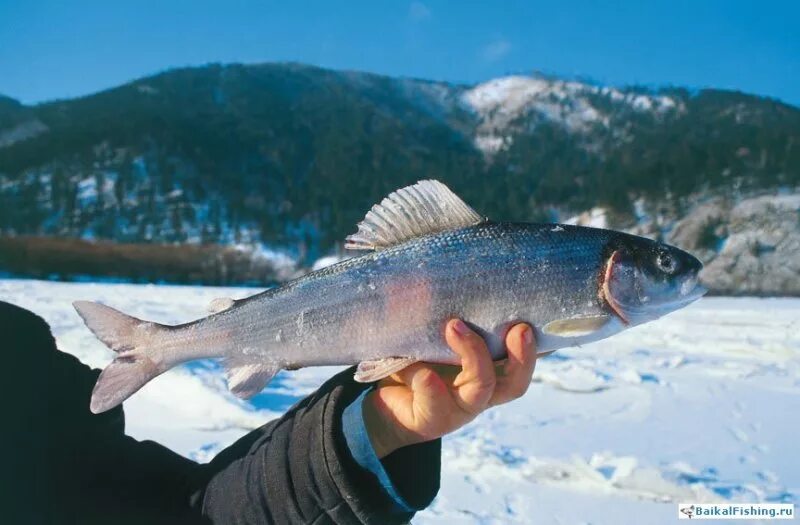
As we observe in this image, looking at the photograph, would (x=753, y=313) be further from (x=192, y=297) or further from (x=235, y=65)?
(x=235, y=65)

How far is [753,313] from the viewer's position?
62.7 feet

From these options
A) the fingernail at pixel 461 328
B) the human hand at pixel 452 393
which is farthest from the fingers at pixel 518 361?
the fingernail at pixel 461 328

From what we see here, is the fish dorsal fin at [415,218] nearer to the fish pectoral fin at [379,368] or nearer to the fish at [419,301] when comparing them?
the fish at [419,301]

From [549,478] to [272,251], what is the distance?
6027 centimetres

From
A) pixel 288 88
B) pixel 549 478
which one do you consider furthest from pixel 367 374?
pixel 288 88

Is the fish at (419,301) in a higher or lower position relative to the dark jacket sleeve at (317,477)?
higher

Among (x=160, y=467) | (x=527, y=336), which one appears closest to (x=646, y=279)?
(x=527, y=336)

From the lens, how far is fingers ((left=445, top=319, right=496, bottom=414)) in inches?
84.6

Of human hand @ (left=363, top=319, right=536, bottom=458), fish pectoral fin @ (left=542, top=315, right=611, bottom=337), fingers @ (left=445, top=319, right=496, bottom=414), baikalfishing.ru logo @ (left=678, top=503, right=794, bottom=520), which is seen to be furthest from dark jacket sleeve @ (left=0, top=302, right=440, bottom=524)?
baikalfishing.ru logo @ (left=678, top=503, right=794, bottom=520)

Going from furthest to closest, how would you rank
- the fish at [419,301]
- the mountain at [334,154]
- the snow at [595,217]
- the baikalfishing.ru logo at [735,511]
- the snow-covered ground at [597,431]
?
the mountain at [334,154], the snow at [595,217], the snow-covered ground at [597,431], the baikalfishing.ru logo at [735,511], the fish at [419,301]

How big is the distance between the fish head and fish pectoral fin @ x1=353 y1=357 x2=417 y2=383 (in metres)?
0.91

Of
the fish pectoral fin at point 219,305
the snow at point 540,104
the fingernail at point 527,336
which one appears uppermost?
the snow at point 540,104

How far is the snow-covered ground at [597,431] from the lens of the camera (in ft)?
16.5

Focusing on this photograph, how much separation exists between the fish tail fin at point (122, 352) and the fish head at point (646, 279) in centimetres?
201
